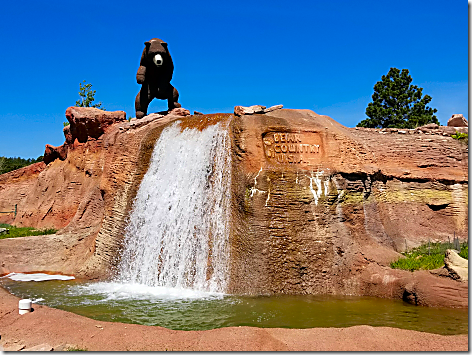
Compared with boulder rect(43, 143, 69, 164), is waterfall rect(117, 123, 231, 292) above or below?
below

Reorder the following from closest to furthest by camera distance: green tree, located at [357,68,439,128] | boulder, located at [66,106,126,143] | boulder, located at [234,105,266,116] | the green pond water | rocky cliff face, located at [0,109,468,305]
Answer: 1. the green pond water
2. rocky cliff face, located at [0,109,468,305]
3. boulder, located at [234,105,266,116]
4. boulder, located at [66,106,126,143]
5. green tree, located at [357,68,439,128]

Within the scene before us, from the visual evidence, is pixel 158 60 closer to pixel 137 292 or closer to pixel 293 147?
pixel 293 147

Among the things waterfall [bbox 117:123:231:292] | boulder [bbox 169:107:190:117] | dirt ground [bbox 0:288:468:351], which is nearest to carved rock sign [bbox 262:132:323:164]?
waterfall [bbox 117:123:231:292]

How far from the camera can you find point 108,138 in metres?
14.4

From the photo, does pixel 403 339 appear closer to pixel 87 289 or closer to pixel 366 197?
pixel 366 197

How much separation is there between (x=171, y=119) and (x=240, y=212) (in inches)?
209

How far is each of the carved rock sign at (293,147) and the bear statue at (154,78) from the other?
6.42m

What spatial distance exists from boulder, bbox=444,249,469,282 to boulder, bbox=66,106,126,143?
1166cm

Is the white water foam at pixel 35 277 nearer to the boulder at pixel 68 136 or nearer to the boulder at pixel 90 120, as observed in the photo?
the boulder at pixel 90 120

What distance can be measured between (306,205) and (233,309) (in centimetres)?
327

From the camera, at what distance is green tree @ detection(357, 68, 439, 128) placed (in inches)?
1171

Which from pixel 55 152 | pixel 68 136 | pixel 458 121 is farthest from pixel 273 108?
pixel 55 152

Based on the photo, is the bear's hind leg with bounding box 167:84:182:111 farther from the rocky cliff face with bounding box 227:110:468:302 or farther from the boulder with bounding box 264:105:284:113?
the rocky cliff face with bounding box 227:110:468:302

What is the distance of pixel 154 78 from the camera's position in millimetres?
15680
